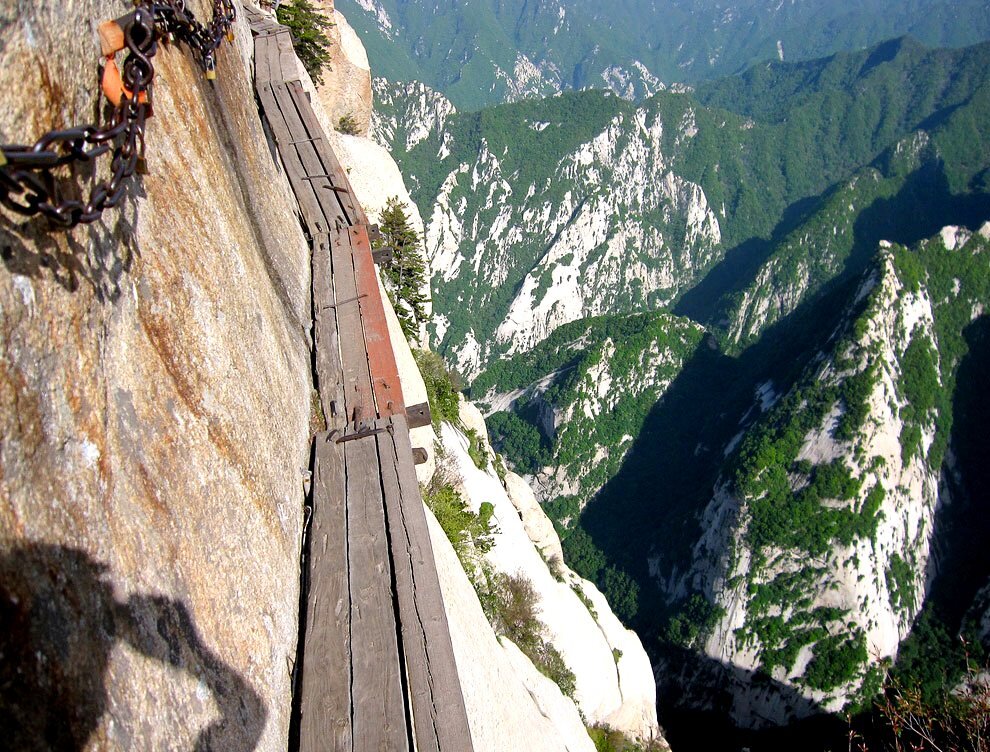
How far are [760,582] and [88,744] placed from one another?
305 ft

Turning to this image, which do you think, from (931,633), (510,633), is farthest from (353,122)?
(931,633)

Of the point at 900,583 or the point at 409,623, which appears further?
the point at 900,583

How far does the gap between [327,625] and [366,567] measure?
0.65 meters

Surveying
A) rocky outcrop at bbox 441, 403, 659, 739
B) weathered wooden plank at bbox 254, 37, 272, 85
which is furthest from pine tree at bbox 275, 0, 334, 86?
rocky outcrop at bbox 441, 403, 659, 739

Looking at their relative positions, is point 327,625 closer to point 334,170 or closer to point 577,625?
point 334,170

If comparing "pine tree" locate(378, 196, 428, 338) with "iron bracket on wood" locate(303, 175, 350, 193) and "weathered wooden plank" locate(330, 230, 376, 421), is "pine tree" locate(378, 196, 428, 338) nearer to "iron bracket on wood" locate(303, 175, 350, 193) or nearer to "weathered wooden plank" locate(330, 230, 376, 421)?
"iron bracket on wood" locate(303, 175, 350, 193)

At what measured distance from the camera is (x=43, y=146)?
9.70 feet

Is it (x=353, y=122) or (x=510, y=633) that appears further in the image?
(x=353, y=122)

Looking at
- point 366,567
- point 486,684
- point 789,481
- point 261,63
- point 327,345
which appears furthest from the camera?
point 789,481

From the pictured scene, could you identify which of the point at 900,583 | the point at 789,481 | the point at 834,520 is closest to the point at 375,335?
the point at 834,520

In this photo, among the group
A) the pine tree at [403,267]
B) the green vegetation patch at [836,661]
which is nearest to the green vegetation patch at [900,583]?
the green vegetation patch at [836,661]

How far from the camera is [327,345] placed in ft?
29.2

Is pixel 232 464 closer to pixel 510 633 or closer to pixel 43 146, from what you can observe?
pixel 43 146

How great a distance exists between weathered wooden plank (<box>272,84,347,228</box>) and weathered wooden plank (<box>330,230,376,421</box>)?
2.04 feet
